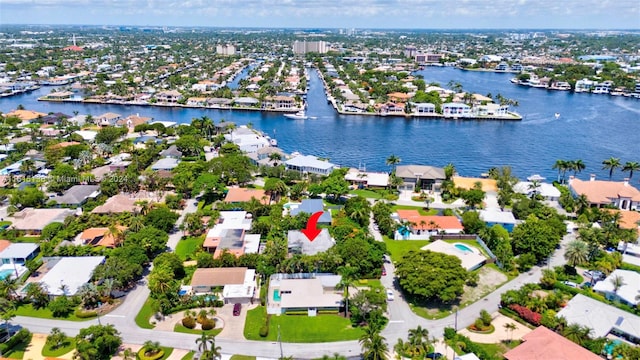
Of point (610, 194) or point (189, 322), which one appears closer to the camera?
point (189, 322)

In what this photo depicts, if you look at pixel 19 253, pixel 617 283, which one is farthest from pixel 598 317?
pixel 19 253

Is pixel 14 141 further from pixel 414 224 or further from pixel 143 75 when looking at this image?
pixel 143 75

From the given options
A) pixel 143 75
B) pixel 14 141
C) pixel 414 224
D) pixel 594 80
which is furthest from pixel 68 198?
Result: pixel 594 80

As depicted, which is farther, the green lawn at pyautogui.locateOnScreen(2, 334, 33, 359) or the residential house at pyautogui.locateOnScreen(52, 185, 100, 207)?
the residential house at pyautogui.locateOnScreen(52, 185, 100, 207)

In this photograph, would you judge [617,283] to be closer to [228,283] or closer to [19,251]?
[228,283]

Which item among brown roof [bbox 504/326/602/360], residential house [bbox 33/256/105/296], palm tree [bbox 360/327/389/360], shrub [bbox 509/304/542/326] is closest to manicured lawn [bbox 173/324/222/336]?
residential house [bbox 33/256/105/296]

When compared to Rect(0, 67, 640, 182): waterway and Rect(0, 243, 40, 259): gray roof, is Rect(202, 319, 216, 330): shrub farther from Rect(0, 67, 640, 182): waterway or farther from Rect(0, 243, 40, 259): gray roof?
Rect(0, 67, 640, 182): waterway
